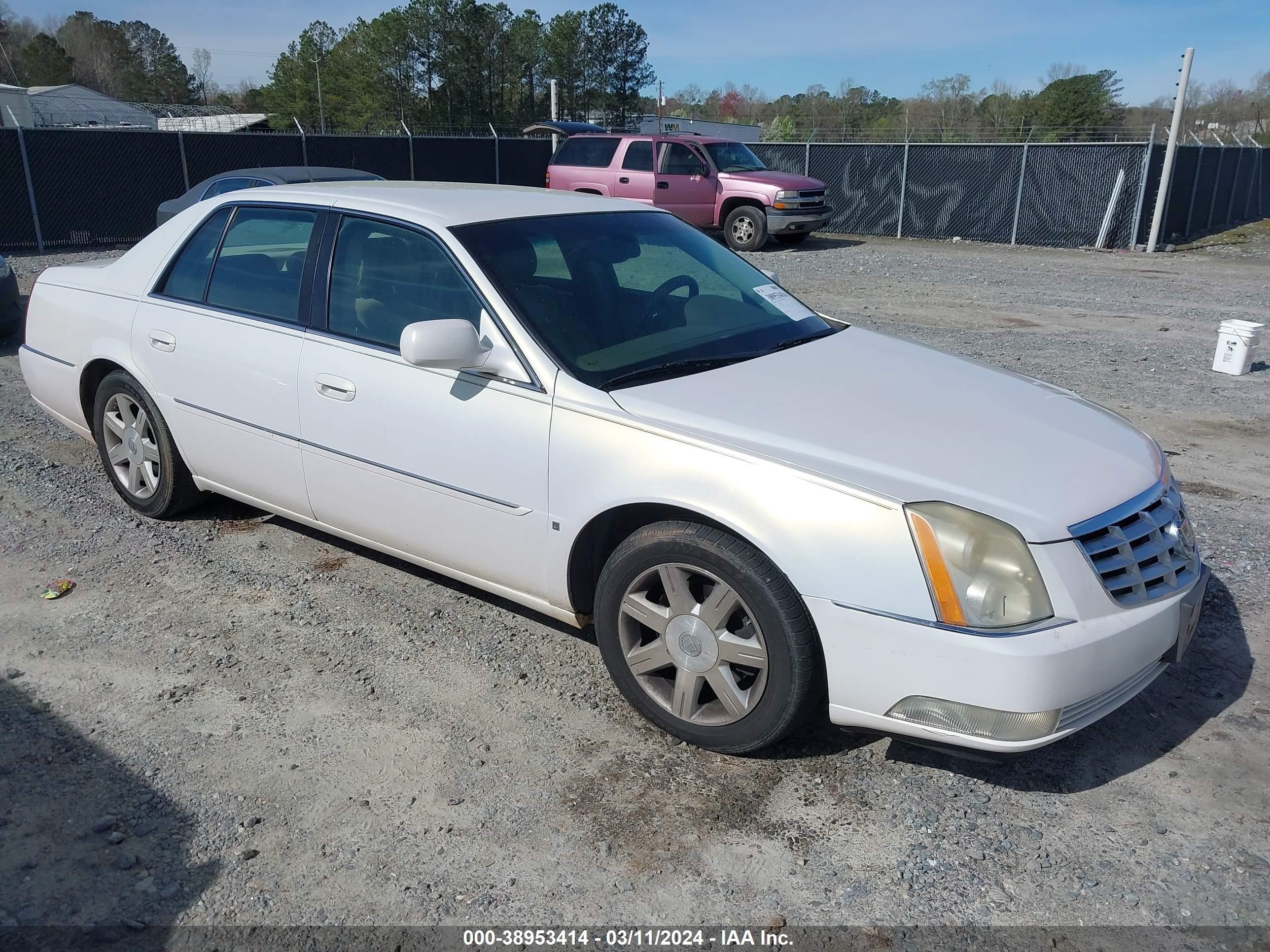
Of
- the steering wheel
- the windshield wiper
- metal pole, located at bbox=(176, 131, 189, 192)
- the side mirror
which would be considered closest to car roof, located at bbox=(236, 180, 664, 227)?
the steering wheel

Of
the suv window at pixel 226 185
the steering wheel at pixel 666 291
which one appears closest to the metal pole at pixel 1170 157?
the suv window at pixel 226 185

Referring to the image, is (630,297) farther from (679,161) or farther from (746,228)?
(746,228)

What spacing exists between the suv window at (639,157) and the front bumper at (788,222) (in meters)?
2.40

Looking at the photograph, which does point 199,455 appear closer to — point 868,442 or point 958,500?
point 868,442

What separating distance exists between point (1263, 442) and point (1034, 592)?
5052 millimetres

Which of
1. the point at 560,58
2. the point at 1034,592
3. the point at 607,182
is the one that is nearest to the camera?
the point at 1034,592

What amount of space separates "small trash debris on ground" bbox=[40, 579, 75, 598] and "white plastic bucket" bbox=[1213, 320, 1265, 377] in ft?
28.9

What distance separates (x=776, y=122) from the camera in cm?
4903

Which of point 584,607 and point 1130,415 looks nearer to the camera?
point 584,607

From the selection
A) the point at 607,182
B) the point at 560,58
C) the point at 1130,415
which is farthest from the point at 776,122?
the point at 1130,415

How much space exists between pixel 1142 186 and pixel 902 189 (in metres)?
4.95

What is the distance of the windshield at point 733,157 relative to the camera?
18.4 metres

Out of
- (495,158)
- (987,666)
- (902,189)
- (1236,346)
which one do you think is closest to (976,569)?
(987,666)

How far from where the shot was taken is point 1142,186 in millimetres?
19125
